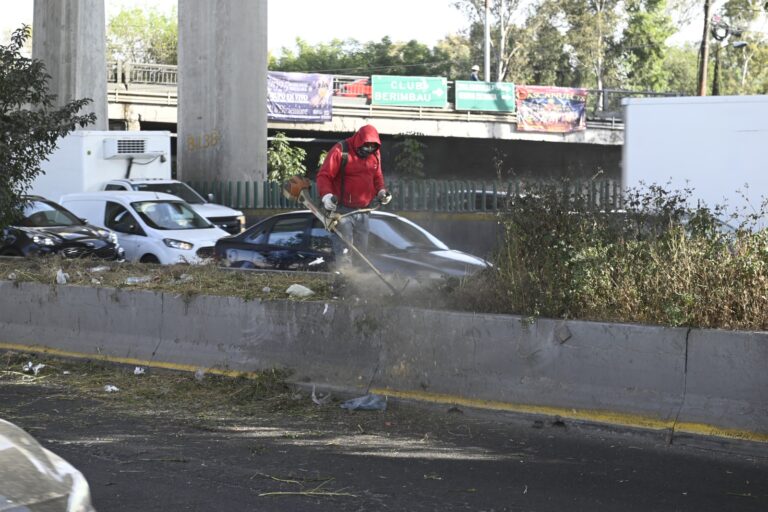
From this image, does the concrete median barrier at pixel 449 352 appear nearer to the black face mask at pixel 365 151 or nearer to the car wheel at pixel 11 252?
the black face mask at pixel 365 151

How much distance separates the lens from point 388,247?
12.6m

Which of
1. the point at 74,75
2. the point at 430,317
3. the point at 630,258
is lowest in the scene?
the point at 430,317

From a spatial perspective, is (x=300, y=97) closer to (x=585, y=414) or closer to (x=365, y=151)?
(x=365, y=151)

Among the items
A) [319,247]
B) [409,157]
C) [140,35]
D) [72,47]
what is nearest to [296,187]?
[319,247]

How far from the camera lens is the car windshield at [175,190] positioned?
2384 cm

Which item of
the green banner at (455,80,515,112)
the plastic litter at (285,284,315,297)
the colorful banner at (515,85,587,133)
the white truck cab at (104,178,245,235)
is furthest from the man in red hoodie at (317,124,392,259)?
the colorful banner at (515,85,587,133)

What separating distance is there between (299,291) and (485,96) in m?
42.5

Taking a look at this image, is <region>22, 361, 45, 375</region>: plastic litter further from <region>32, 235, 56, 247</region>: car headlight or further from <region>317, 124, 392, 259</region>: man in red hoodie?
<region>32, 235, 56, 247</region>: car headlight

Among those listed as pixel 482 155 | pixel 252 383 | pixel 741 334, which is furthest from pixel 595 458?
pixel 482 155

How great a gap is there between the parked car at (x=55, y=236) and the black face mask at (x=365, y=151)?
757 centimetres

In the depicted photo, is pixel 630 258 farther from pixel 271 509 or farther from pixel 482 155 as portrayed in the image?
pixel 482 155

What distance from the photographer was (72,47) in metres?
32.2

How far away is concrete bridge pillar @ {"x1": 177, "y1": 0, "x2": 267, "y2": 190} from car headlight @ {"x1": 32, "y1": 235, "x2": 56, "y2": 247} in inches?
458

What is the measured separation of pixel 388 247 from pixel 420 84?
126ft
